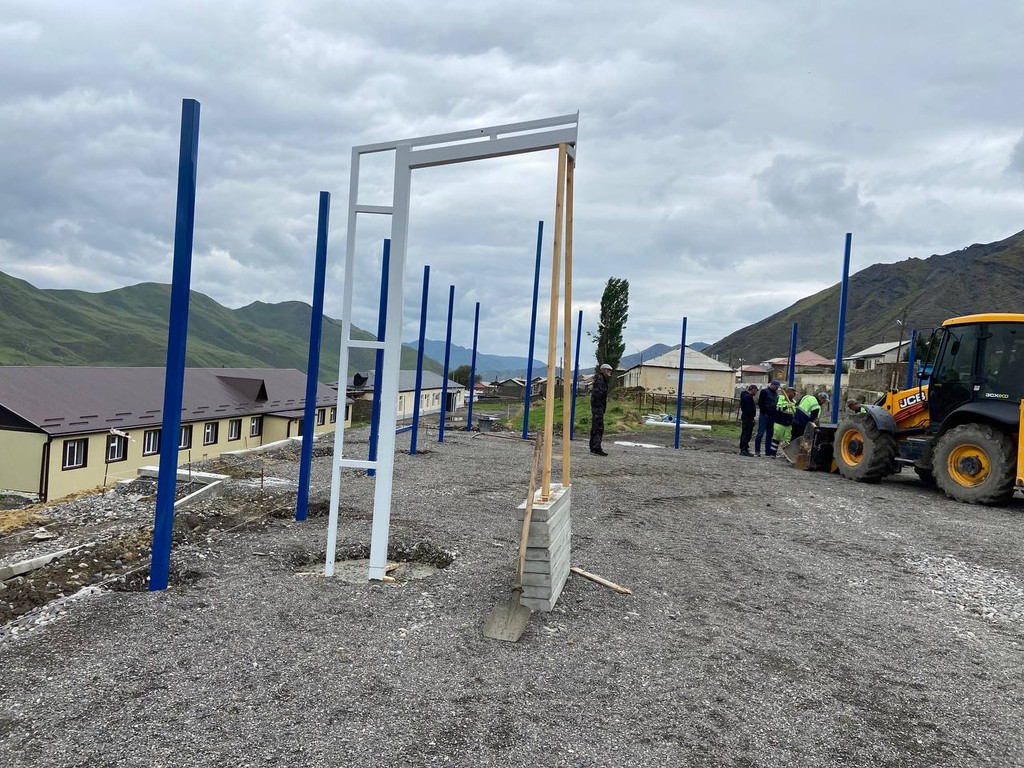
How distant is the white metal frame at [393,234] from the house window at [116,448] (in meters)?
28.6

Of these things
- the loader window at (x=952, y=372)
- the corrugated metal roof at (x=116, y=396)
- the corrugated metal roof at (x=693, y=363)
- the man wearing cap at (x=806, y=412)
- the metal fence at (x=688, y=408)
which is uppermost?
the corrugated metal roof at (x=693, y=363)

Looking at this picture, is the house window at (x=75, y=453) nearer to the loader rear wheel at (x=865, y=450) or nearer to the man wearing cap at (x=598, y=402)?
→ the man wearing cap at (x=598, y=402)

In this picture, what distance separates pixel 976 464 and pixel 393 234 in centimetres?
1007

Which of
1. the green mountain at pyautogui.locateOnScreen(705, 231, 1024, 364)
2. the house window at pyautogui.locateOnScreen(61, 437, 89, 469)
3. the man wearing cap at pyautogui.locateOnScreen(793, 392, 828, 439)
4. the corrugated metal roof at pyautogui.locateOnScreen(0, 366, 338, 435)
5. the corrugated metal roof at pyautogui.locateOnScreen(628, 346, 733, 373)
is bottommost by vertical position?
the house window at pyautogui.locateOnScreen(61, 437, 89, 469)

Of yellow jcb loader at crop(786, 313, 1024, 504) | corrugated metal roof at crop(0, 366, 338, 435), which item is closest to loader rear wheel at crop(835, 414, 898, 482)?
yellow jcb loader at crop(786, 313, 1024, 504)

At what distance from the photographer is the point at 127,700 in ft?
12.8

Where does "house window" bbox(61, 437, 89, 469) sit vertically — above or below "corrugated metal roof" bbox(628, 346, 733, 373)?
below

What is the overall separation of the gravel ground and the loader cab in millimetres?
3304

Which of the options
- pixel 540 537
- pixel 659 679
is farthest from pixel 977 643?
pixel 540 537

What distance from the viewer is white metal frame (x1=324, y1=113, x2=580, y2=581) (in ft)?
19.5

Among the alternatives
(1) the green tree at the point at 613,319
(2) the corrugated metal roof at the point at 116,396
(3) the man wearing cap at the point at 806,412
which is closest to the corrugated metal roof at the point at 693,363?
(1) the green tree at the point at 613,319

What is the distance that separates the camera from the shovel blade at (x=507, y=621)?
5031 mm

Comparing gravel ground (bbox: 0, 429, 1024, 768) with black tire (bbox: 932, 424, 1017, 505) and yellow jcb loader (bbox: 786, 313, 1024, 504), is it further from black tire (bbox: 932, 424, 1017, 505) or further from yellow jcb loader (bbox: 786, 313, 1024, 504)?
yellow jcb loader (bbox: 786, 313, 1024, 504)

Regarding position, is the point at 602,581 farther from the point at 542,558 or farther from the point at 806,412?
the point at 806,412
